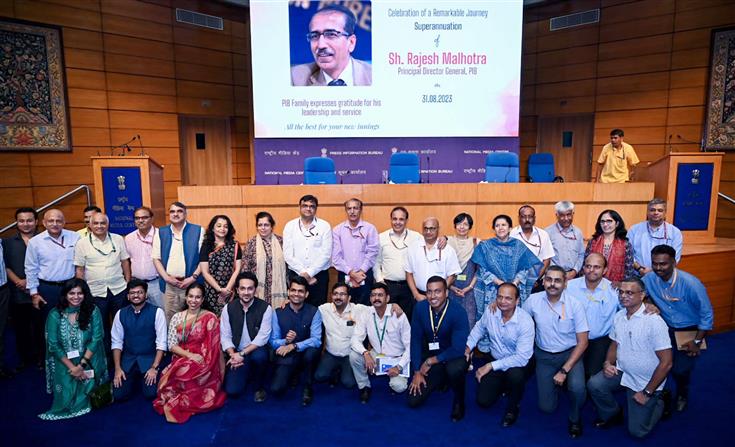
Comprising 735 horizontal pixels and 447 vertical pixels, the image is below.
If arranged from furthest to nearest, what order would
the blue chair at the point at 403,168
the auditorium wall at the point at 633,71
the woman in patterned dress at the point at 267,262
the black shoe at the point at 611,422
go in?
1. the auditorium wall at the point at 633,71
2. the blue chair at the point at 403,168
3. the woman in patterned dress at the point at 267,262
4. the black shoe at the point at 611,422

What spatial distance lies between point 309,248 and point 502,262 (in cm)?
175

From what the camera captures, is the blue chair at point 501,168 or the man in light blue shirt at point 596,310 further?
the blue chair at point 501,168

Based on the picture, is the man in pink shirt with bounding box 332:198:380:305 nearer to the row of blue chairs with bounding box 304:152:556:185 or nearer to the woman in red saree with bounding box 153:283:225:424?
the woman in red saree with bounding box 153:283:225:424

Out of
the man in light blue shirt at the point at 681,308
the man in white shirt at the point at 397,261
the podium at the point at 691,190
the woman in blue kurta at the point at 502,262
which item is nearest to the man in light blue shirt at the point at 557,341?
the woman in blue kurta at the point at 502,262

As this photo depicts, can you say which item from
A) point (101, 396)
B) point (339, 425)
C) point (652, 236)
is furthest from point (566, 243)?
point (101, 396)

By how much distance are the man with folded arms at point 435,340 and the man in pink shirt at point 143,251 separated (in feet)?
8.01

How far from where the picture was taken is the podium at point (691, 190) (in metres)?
5.54

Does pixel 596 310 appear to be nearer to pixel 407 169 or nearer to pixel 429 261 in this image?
pixel 429 261

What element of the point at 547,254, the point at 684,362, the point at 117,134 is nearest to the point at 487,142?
the point at 547,254

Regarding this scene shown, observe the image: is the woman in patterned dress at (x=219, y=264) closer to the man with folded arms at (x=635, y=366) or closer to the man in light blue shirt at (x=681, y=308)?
the man with folded arms at (x=635, y=366)

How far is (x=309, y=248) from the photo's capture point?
4238mm

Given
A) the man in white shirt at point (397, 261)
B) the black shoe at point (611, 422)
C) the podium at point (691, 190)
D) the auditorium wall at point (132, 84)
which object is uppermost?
the auditorium wall at point (132, 84)

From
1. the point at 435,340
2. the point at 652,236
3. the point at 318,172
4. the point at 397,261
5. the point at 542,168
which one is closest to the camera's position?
the point at 435,340

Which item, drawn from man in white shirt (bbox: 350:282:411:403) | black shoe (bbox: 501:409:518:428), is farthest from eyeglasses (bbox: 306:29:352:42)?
black shoe (bbox: 501:409:518:428)
